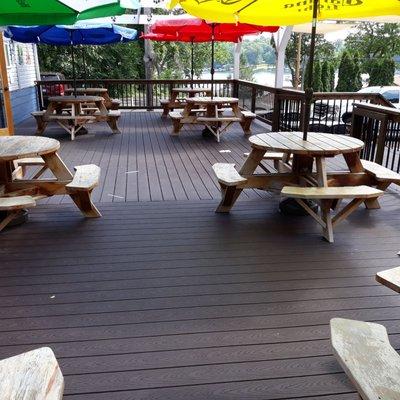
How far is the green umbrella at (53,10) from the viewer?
2875 millimetres

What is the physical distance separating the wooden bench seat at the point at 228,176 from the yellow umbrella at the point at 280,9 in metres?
1.44

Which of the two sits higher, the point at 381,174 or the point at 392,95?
the point at 381,174

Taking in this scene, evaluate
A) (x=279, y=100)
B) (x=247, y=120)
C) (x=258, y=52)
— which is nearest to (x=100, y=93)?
(x=247, y=120)

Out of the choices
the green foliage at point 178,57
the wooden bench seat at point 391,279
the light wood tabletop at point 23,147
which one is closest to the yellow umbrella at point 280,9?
the light wood tabletop at point 23,147

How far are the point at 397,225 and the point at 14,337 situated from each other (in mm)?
3062

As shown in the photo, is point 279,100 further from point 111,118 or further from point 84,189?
point 84,189

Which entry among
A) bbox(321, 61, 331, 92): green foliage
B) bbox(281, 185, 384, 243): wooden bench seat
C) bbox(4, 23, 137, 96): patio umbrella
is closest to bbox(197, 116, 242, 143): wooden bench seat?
bbox(4, 23, 137, 96): patio umbrella

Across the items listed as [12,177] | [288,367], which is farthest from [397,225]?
[12,177]

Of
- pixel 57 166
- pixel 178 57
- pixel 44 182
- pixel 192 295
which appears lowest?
pixel 192 295

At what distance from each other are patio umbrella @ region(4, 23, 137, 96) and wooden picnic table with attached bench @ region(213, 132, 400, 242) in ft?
18.7

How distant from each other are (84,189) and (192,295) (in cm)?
148

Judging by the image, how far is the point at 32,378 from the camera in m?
1.34

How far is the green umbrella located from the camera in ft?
9.43

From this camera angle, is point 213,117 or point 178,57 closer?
point 213,117
